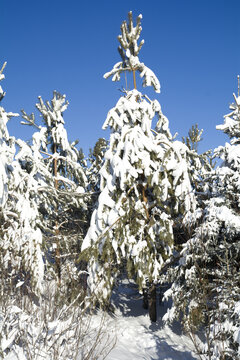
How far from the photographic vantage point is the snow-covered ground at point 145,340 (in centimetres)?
841

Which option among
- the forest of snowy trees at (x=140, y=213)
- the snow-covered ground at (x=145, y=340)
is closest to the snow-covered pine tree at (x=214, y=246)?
the forest of snowy trees at (x=140, y=213)

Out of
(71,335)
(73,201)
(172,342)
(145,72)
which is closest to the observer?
(71,335)

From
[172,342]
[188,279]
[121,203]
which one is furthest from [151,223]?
[172,342]

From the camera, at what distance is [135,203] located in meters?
10.1

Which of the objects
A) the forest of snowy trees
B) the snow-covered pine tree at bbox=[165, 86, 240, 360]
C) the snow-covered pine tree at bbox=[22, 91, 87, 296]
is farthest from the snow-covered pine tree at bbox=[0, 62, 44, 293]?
the snow-covered pine tree at bbox=[165, 86, 240, 360]

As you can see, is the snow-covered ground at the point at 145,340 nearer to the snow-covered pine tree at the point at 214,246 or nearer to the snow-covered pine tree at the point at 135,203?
the snow-covered pine tree at the point at 214,246

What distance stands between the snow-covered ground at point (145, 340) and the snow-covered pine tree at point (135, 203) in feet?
4.69

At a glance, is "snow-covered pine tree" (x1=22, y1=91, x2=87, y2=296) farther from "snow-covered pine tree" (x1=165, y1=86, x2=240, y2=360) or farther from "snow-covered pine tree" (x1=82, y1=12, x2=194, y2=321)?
"snow-covered pine tree" (x1=165, y1=86, x2=240, y2=360)

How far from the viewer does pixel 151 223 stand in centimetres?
982

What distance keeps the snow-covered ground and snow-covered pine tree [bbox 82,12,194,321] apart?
143 cm

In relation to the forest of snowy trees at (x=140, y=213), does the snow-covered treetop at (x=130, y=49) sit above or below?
above

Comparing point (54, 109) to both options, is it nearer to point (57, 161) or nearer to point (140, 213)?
point (57, 161)

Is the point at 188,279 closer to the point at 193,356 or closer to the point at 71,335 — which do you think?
the point at 193,356

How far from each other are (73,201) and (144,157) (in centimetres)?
415
